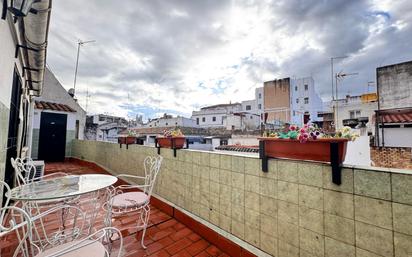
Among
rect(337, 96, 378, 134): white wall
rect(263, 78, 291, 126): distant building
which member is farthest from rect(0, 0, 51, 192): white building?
rect(263, 78, 291, 126): distant building

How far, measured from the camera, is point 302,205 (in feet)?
4.29

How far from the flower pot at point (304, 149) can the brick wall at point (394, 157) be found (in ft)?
22.5

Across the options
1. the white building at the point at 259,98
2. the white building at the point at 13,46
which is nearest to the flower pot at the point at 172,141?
the white building at the point at 13,46

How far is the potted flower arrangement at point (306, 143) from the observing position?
114 cm

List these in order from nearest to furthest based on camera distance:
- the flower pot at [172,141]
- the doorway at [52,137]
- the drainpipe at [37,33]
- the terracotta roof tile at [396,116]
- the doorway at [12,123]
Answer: the drainpipe at [37,33]
the doorway at [12,123]
the flower pot at [172,141]
the doorway at [52,137]
the terracotta roof tile at [396,116]

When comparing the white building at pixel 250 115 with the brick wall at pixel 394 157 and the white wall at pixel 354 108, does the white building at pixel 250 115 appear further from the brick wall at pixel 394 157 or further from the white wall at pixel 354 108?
the brick wall at pixel 394 157

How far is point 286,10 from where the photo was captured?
3.60 metres

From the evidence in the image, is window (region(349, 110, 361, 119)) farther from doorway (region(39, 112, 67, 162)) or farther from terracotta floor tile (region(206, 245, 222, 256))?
doorway (region(39, 112, 67, 162))

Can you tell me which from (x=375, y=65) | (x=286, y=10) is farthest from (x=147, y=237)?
(x=375, y=65)

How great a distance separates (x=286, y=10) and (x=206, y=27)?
1.72 meters

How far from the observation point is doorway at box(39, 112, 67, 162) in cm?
749

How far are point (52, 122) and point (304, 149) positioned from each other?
9895mm

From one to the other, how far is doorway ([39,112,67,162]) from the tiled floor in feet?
23.4

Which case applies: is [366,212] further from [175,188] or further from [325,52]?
[325,52]
